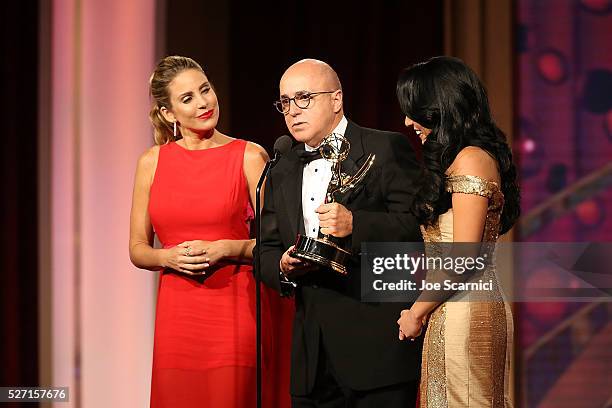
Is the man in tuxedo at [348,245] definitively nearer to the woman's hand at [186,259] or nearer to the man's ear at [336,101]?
the man's ear at [336,101]

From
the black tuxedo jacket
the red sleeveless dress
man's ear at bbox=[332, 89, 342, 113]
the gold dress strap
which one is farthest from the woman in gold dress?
the red sleeveless dress

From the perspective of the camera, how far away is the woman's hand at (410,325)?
2.46m

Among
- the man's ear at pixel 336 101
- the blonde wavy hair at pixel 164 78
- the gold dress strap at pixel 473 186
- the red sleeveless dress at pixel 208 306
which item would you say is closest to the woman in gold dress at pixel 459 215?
the gold dress strap at pixel 473 186

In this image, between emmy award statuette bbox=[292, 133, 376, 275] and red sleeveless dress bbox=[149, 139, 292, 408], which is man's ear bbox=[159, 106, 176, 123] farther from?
emmy award statuette bbox=[292, 133, 376, 275]

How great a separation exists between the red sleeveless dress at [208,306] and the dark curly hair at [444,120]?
724 mm

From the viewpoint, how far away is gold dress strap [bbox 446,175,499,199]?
2.34m

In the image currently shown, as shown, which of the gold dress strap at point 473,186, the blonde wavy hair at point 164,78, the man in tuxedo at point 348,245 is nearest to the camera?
the gold dress strap at point 473,186

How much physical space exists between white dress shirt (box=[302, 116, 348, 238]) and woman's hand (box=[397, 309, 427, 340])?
35 cm

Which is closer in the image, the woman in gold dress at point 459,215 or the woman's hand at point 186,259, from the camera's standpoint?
the woman in gold dress at point 459,215

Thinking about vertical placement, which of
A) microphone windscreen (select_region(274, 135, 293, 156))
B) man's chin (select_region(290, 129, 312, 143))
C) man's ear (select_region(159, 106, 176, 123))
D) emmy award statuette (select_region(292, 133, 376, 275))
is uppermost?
man's ear (select_region(159, 106, 176, 123))

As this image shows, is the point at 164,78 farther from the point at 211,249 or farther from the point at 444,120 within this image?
the point at 444,120

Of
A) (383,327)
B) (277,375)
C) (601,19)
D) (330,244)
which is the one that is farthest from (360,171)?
(601,19)
